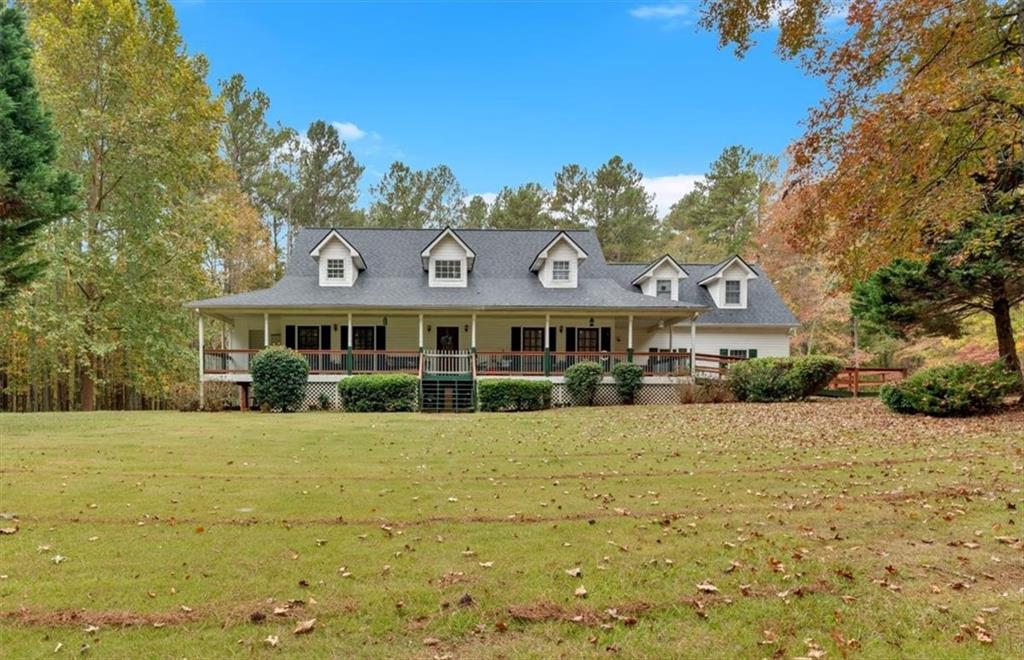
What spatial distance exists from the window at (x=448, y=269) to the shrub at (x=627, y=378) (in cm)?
761

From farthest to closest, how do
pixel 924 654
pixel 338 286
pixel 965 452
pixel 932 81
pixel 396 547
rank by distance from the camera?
pixel 338 286, pixel 965 452, pixel 932 81, pixel 396 547, pixel 924 654

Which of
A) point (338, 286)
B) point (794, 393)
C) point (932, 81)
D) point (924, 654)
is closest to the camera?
point (924, 654)

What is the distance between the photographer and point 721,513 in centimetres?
582

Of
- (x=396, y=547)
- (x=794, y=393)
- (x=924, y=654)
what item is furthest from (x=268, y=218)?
(x=924, y=654)

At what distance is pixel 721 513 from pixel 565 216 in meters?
37.6

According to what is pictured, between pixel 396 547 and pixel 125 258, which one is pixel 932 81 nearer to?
pixel 396 547

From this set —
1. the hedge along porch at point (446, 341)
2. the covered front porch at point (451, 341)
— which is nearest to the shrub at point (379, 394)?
the hedge along porch at point (446, 341)

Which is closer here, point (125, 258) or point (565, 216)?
point (125, 258)

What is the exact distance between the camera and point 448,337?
75.7 ft

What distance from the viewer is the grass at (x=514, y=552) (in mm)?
3457

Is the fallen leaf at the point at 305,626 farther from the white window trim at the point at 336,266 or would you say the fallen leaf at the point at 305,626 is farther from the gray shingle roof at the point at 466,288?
the white window trim at the point at 336,266

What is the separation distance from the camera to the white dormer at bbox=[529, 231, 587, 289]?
2234 cm

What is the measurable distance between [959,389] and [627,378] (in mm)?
9220

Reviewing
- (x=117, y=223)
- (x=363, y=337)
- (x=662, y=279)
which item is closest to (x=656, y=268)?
(x=662, y=279)
